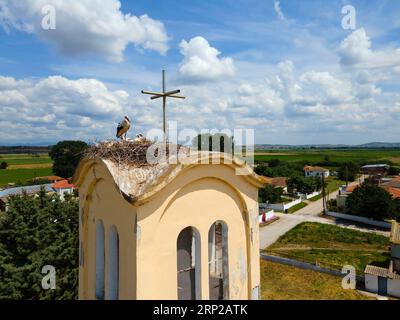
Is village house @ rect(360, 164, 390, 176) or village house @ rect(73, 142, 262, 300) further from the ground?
village house @ rect(73, 142, 262, 300)

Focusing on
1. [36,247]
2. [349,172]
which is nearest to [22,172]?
[349,172]

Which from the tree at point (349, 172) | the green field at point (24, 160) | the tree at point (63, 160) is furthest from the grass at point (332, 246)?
the green field at point (24, 160)

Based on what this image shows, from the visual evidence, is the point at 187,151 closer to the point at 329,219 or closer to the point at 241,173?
the point at 241,173

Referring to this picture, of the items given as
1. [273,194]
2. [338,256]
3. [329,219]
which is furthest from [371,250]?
[273,194]

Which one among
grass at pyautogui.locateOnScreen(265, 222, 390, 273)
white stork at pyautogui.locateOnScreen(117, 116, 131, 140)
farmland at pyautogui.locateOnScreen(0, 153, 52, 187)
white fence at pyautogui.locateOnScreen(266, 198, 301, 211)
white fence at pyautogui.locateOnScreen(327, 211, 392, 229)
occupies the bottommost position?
grass at pyautogui.locateOnScreen(265, 222, 390, 273)

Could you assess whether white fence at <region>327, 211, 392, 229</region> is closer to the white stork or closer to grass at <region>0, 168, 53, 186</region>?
the white stork

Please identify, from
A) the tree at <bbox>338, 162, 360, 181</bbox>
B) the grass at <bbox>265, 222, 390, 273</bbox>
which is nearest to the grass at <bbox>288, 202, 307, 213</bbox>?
the grass at <bbox>265, 222, 390, 273</bbox>
